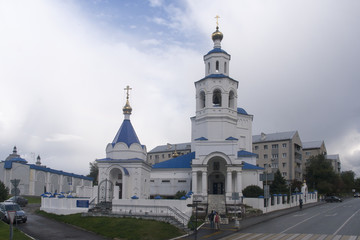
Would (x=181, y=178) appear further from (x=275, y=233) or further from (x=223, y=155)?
(x=275, y=233)

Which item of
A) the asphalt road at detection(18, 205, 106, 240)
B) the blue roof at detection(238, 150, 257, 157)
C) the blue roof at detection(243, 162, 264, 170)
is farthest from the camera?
the blue roof at detection(238, 150, 257, 157)

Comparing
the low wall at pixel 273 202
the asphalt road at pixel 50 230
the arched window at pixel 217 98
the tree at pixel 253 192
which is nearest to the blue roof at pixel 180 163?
the arched window at pixel 217 98

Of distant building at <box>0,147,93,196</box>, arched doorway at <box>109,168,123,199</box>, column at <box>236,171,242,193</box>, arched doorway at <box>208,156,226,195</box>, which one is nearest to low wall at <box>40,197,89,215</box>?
arched doorway at <box>109,168,123,199</box>

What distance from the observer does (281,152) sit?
273 ft

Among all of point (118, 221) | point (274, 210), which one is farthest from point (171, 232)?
point (274, 210)

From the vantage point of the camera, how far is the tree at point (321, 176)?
72.6 metres

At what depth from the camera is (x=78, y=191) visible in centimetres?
3578

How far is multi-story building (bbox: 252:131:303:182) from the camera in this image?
82188 millimetres

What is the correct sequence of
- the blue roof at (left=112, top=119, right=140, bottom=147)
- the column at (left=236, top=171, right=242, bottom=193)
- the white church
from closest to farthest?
the white church < the blue roof at (left=112, top=119, right=140, bottom=147) < the column at (left=236, top=171, right=242, bottom=193)

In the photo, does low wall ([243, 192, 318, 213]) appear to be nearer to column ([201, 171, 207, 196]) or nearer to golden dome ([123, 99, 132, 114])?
column ([201, 171, 207, 196])

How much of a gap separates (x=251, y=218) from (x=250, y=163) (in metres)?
14.3

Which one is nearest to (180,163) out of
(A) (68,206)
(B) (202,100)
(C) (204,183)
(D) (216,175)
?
(D) (216,175)

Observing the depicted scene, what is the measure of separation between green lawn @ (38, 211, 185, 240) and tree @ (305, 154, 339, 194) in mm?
56462

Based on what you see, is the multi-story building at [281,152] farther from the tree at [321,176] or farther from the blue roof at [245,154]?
the blue roof at [245,154]
